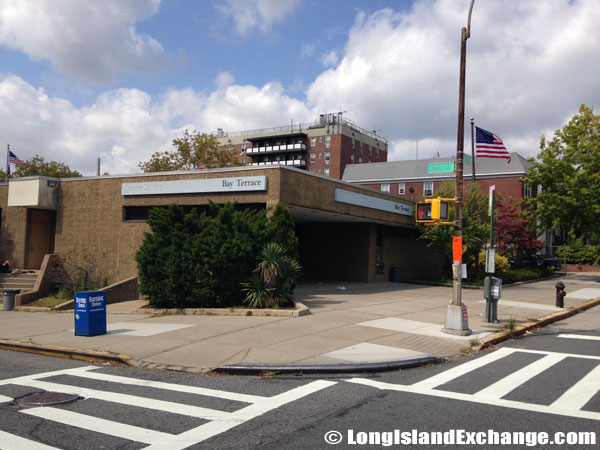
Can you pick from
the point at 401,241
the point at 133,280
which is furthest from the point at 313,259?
the point at 133,280

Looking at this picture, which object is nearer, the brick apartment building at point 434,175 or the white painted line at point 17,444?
the white painted line at point 17,444

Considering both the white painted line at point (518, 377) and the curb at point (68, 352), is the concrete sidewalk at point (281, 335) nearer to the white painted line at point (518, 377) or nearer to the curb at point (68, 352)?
the curb at point (68, 352)

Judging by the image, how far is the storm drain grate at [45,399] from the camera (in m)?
6.53

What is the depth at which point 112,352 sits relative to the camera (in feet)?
31.6

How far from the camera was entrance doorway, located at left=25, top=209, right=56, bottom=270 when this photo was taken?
2535cm

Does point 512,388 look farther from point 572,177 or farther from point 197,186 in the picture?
point 572,177

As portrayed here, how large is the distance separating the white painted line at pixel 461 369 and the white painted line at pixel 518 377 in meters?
0.67

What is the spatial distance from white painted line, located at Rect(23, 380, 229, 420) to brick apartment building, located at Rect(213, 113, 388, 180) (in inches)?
3048

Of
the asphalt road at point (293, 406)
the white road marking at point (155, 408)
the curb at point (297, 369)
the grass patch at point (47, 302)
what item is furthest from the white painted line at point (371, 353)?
the grass patch at point (47, 302)

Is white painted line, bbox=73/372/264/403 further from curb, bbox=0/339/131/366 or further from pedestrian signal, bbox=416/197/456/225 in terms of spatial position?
pedestrian signal, bbox=416/197/456/225

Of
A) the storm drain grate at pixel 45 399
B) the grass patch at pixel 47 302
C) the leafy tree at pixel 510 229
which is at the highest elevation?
the leafy tree at pixel 510 229

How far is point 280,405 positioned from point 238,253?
917cm

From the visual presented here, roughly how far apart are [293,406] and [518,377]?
3931 mm

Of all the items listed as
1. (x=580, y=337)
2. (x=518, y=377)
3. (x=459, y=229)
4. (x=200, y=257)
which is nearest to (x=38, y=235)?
(x=200, y=257)
